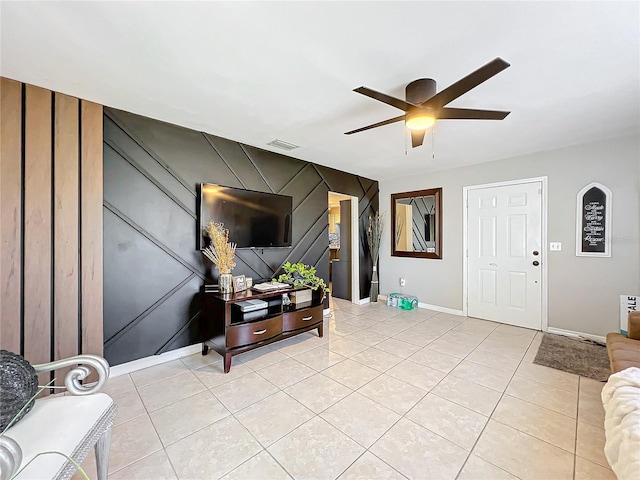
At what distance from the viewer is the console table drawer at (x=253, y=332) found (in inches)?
99.4

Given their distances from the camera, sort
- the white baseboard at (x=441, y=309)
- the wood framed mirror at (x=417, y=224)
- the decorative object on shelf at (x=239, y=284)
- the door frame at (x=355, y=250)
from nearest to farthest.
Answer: the decorative object on shelf at (x=239, y=284)
the white baseboard at (x=441, y=309)
the wood framed mirror at (x=417, y=224)
the door frame at (x=355, y=250)

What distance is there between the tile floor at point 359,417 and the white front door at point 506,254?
38.1 inches

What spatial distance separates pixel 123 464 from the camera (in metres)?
1.47

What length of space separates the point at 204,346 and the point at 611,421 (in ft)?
10.2

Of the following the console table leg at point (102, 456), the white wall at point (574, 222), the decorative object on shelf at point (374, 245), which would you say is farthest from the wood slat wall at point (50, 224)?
the white wall at point (574, 222)

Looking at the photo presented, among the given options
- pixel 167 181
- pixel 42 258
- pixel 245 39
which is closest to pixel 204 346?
pixel 42 258

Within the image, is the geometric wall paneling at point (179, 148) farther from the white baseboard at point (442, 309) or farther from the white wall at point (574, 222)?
the white baseboard at point (442, 309)

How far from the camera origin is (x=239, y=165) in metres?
3.24

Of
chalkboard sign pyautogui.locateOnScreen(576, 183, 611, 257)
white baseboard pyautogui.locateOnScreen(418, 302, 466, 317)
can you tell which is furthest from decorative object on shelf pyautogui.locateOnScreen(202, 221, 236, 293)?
chalkboard sign pyautogui.locateOnScreen(576, 183, 611, 257)

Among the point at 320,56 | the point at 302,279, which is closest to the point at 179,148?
the point at 320,56

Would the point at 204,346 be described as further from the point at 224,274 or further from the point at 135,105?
the point at 135,105

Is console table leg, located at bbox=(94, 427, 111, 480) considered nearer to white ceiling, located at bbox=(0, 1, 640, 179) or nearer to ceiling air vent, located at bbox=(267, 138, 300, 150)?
white ceiling, located at bbox=(0, 1, 640, 179)

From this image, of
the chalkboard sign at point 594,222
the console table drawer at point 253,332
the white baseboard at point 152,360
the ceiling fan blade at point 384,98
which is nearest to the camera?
the ceiling fan blade at point 384,98

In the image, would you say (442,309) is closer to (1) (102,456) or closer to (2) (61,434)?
(1) (102,456)
